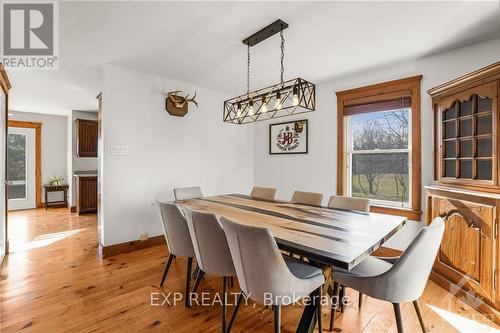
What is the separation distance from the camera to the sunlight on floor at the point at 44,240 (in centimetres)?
338

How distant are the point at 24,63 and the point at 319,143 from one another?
403 centimetres

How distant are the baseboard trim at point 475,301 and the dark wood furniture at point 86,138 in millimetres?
6514

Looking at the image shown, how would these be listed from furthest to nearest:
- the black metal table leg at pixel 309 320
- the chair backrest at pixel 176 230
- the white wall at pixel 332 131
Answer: the white wall at pixel 332 131
the chair backrest at pixel 176 230
the black metal table leg at pixel 309 320

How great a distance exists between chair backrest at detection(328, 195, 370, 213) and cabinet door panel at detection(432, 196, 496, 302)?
2.53 ft

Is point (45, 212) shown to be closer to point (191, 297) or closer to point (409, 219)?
point (191, 297)

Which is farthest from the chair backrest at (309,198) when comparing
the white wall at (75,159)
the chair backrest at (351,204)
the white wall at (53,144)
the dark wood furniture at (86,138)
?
the white wall at (53,144)

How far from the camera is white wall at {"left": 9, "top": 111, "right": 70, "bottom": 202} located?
614 centimetres

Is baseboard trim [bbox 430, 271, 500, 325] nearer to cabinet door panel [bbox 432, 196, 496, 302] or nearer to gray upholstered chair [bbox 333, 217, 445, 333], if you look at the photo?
cabinet door panel [bbox 432, 196, 496, 302]

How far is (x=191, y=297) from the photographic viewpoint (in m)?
2.17

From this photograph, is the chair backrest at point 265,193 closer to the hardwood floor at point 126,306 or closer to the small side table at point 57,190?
the hardwood floor at point 126,306

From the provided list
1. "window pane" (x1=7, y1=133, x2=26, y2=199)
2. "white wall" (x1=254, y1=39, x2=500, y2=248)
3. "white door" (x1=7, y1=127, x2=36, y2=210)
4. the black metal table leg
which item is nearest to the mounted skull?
"white wall" (x1=254, y1=39, x2=500, y2=248)

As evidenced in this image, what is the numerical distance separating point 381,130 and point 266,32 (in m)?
2.06

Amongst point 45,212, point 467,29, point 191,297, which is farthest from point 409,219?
point 45,212

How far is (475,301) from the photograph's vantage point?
202cm
